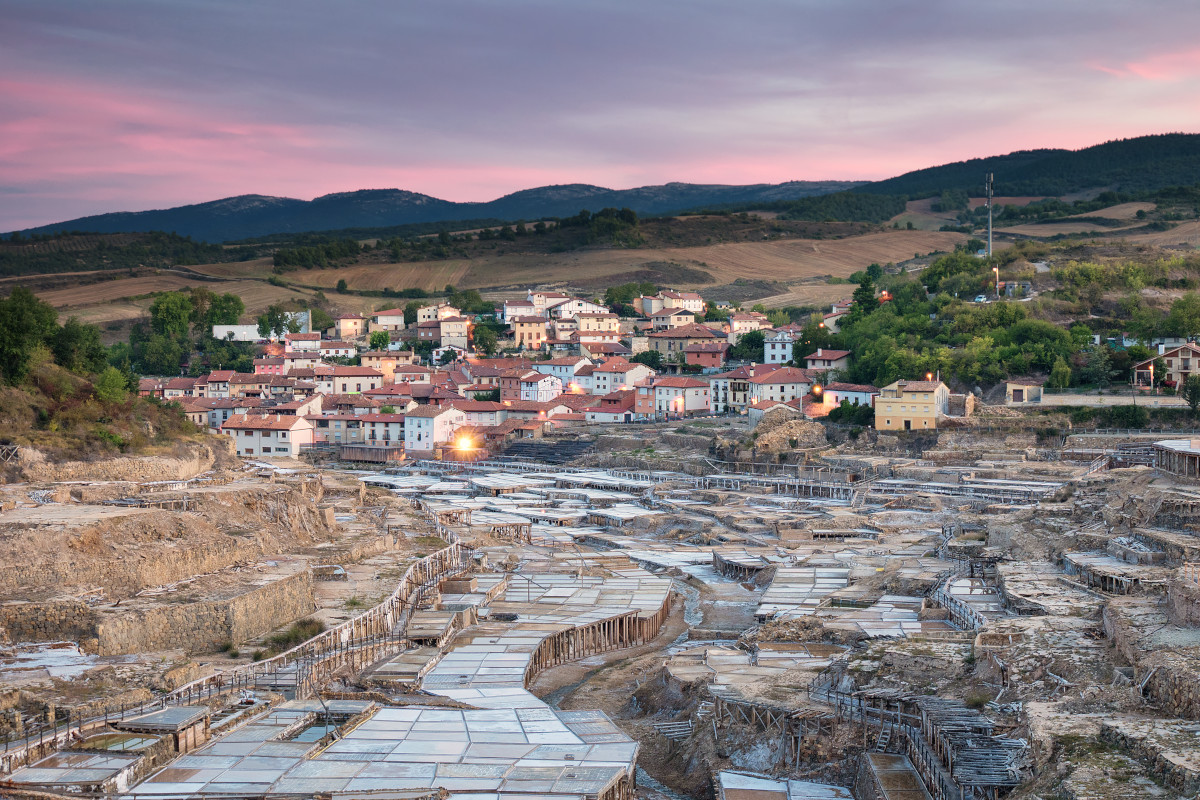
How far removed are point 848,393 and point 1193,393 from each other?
1487 cm

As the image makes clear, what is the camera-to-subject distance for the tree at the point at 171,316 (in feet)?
296

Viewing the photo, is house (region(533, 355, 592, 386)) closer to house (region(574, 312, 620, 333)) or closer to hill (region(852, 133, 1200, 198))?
house (region(574, 312, 620, 333))

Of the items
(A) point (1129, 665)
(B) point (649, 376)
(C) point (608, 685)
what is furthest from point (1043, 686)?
(B) point (649, 376)

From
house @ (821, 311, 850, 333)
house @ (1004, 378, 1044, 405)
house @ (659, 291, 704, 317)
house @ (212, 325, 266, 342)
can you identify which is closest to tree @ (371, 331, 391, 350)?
house @ (212, 325, 266, 342)

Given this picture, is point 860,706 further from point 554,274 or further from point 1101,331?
point 554,274

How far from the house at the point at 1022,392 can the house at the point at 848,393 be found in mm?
6123

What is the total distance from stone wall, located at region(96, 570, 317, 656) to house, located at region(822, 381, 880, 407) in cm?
3683

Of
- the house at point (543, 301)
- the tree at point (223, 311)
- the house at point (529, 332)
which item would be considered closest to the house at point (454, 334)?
the house at point (529, 332)

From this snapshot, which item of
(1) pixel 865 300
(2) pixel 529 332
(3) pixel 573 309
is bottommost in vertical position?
(2) pixel 529 332

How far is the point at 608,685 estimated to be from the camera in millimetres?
25438

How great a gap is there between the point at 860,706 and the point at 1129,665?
3997 millimetres

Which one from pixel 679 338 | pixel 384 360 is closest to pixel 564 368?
pixel 679 338

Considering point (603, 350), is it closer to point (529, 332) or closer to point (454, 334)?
point (529, 332)

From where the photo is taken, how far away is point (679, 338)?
80125 mm
